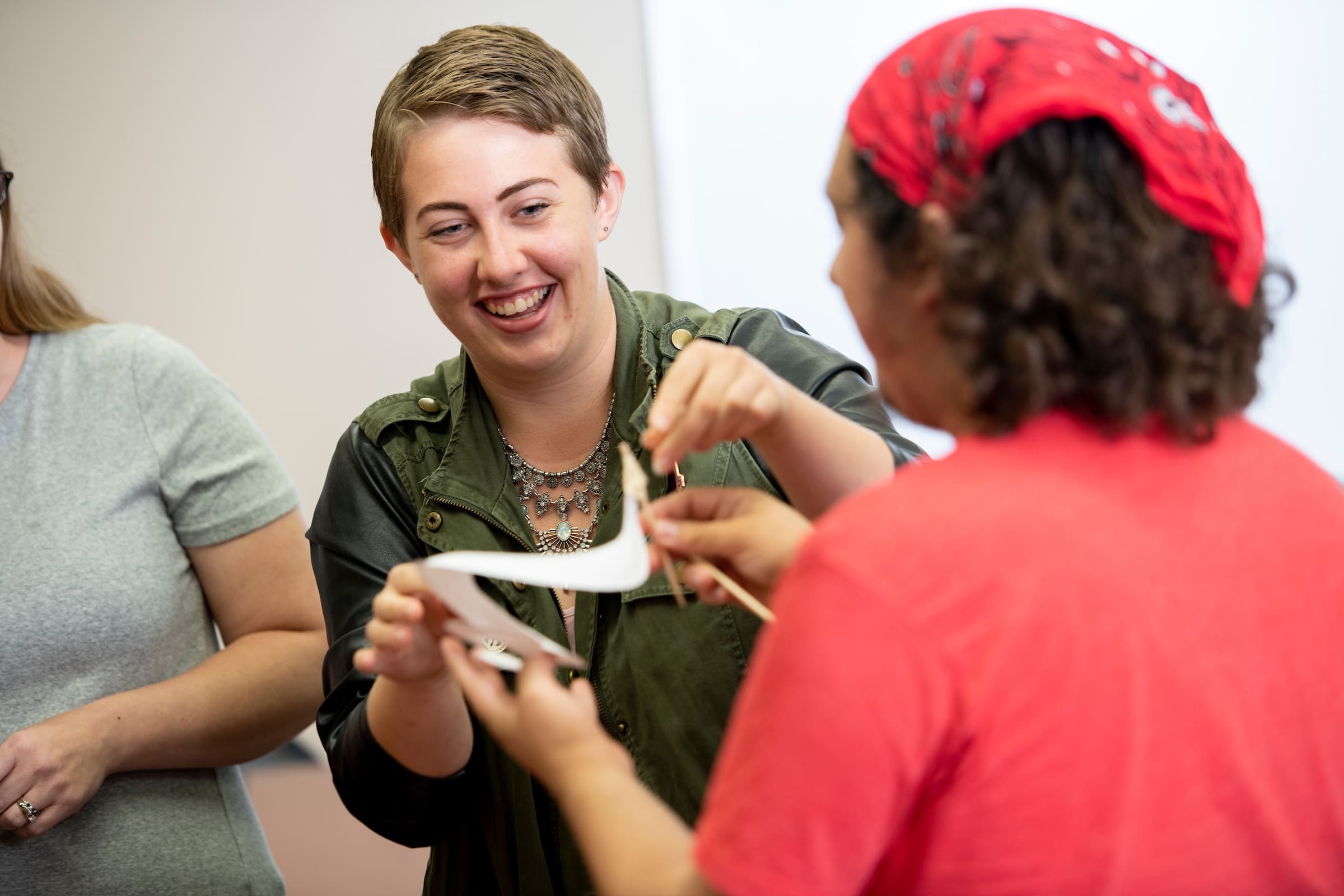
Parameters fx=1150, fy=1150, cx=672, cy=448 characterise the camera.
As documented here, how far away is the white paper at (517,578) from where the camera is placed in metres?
0.85

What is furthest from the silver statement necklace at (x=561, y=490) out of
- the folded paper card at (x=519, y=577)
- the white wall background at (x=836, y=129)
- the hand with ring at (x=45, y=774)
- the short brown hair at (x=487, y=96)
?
the white wall background at (x=836, y=129)

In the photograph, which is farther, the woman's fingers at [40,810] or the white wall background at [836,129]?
the white wall background at [836,129]

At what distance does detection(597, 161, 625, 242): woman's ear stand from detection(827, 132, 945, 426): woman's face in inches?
28.7

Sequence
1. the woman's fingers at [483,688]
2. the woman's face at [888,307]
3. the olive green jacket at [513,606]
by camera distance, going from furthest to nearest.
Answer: the olive green jacket at [513,606] < the woman's fingers at [483,688] < the woman's face at [888,307]

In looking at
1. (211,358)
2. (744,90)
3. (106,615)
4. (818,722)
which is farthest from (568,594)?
(211,358)

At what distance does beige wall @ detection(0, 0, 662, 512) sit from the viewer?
10.2 feet

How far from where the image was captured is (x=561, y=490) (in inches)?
57.9

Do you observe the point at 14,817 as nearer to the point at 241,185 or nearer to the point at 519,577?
the point at 519,577

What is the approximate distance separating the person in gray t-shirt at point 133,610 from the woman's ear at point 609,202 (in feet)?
1.98

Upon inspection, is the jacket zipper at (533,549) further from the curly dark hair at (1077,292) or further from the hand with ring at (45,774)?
the curly dark hair at (1077,292)

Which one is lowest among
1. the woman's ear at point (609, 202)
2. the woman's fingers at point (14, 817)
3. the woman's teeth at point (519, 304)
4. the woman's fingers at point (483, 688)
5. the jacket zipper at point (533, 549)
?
the woman's fingers at point (14, 817)

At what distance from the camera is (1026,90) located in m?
0.67

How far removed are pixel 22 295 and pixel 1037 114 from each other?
148 centimetres

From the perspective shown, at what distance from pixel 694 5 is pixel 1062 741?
105 inches
